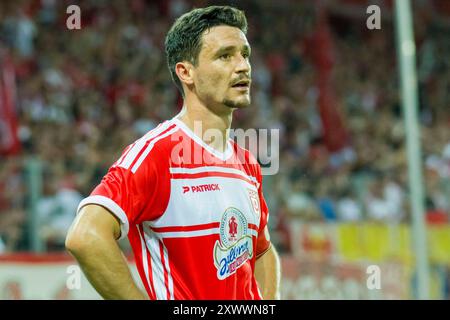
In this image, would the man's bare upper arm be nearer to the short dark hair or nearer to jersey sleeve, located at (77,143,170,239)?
jersey sleeve, located at (77,143,170,239)

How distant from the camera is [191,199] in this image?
3.70 meters

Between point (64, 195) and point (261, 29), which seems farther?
point (261, 29)

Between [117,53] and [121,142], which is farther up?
[117,53]

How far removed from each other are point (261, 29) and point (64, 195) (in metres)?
7.45

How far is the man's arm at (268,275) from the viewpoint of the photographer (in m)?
4.26

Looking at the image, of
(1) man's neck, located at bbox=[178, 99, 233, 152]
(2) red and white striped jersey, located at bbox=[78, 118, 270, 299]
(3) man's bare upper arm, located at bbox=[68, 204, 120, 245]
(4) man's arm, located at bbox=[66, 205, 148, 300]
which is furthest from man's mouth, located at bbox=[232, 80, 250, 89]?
(4) man's arm, located at bbox=[66, 205, 148, 300]

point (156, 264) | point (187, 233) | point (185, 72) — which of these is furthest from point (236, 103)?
point (156, 264)

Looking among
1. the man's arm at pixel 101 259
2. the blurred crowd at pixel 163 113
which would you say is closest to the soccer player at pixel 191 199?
the man's arm at pixel 101 259

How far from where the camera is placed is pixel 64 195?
909cm

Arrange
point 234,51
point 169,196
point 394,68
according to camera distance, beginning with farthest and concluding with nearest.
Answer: point 394,68 < point 234,51 < point 169,196

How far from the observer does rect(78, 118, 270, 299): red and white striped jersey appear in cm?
350

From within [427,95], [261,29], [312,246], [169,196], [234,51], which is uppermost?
[261,29]
